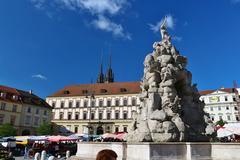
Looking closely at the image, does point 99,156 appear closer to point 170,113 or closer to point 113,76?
point 170,113

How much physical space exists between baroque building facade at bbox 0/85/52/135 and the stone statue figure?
39.6 metres

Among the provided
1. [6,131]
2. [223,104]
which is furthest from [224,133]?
[223,104]

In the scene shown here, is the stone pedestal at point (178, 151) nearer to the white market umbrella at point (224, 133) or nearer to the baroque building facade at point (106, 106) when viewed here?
the white market umbrella at point (224, 133)

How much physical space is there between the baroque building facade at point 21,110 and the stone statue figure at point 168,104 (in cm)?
3961

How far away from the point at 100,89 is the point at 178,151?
5481 centimetres

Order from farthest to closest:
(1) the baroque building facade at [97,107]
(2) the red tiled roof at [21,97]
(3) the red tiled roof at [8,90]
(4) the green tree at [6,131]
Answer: (1) the baroque building facade at [97,107] → (3) the red tiled roof at [8,90] → (2) the red tiled roof at [21,97] → (4) the green tree at [6,131]

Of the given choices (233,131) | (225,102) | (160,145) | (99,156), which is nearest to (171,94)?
(160,145)

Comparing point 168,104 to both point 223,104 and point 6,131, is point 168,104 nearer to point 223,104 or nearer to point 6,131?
point 6,131

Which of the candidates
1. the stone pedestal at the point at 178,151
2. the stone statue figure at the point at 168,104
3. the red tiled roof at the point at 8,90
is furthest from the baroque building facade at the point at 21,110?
the stone pedestal at the point at 178,151

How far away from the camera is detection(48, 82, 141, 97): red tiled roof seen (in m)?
61.2

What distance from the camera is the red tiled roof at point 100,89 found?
61219 millimetres

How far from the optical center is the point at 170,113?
11812 millimetres

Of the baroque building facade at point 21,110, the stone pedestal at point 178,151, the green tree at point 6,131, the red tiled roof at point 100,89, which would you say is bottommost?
the stone pedestal at point 178,151

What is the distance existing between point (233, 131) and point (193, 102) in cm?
417
